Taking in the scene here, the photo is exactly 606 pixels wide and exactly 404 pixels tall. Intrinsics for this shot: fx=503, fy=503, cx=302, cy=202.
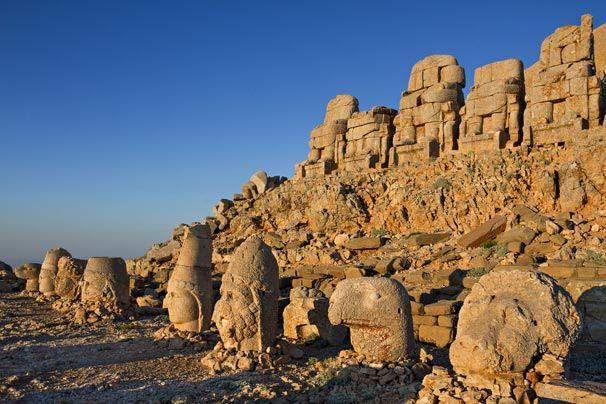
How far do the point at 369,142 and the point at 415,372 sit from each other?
650 inches

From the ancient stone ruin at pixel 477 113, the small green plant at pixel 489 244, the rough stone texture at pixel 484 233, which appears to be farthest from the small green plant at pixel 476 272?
the ancient stone ruin at pixel 477 113

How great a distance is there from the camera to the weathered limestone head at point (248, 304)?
820 cm

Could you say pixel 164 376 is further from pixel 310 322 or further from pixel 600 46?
pixel 600 46

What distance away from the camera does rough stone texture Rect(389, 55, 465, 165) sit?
2014cm

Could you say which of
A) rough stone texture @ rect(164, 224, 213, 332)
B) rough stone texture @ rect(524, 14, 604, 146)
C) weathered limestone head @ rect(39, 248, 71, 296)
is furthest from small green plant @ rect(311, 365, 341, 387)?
rough stone texture @ rect(524, 14, 604, 146)

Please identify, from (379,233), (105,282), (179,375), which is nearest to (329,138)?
(379,233)

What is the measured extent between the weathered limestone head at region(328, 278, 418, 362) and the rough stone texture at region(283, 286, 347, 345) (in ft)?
6.57

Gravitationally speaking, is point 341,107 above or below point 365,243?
above

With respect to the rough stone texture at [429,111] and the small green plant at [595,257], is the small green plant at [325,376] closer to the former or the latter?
the small green plant at [595,257]

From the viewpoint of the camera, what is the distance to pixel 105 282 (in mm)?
13109

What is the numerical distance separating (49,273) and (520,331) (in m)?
15.7

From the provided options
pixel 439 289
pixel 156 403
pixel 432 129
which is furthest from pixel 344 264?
pixel 156 403

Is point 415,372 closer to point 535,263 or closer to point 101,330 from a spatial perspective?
point 535,263

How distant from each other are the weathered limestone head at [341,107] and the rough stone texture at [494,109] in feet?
22.6
